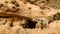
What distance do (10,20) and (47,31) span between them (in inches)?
13.7

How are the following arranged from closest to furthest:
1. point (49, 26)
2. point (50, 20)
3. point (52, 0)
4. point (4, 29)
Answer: point (4, 29)
point (49, 26)
point (50, 20)
point (52, 0)

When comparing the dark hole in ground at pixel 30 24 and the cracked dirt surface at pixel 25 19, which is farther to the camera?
the dark hole in ground at pixel 30 24

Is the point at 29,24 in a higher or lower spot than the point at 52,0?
lower

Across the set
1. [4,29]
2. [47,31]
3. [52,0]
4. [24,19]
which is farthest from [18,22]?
[52,0]

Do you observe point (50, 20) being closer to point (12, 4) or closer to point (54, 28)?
point (54, 28)

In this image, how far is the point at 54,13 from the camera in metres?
1.47

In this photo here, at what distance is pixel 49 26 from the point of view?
4.38 feet

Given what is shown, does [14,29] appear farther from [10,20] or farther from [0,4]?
[0,4]

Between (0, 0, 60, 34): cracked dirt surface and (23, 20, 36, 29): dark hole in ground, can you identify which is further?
(23, 20, 36, 29): dark hole in ground

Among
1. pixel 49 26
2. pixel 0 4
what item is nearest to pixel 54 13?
pixel 49 26

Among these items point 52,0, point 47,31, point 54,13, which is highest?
point 52,0

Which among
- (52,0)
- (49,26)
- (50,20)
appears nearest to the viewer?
(49,26)

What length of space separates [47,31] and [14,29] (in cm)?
27

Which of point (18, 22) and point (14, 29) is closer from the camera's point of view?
point (14, 29)
